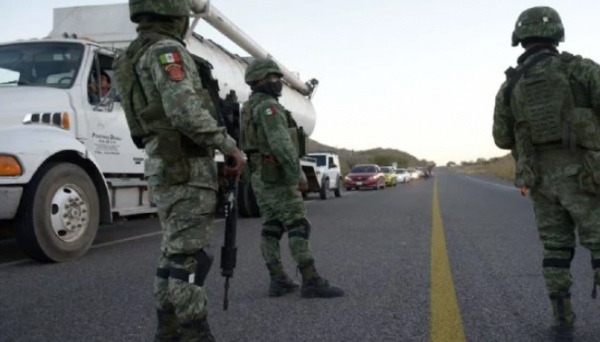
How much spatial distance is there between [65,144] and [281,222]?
273 cm

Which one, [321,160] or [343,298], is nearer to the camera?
[343,298]

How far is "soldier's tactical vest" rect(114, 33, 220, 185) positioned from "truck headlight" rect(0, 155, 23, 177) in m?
2.89

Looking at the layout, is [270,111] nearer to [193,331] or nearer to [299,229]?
[299,229]

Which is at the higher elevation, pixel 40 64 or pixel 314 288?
pixel 40 64

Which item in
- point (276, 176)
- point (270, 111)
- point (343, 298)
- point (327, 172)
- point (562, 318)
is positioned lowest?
point (343, 298)

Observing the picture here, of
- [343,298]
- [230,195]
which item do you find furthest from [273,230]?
[230,195]

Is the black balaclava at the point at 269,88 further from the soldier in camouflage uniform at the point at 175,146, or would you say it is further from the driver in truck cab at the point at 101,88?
the driver in truck cab at the point at 101,88

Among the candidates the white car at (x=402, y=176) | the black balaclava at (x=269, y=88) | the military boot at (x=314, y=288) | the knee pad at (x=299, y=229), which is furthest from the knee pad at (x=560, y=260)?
the white car at (x=402, y=176)

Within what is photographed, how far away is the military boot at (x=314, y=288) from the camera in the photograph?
4.14 metres

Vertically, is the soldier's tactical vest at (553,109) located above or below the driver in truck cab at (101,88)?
below

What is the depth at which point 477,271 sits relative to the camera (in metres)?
5.09

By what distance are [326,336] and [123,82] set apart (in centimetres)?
189

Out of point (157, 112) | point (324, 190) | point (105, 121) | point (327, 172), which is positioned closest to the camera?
point (157, 112)

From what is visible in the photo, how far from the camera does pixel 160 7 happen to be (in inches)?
106
